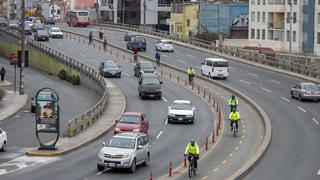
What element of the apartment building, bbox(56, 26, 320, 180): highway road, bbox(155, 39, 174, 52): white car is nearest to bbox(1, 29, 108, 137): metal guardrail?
bbox(56, 26, 320, 180): highway road

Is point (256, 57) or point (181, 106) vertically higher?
point (256, 57)

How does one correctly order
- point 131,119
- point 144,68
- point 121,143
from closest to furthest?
point 121,143 < point 131,119 < point 144,68

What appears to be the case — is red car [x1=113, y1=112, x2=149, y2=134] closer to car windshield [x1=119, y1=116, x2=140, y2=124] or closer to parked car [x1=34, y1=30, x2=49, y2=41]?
car windshield [x1=119, y1=116, x2=140, y2=124]

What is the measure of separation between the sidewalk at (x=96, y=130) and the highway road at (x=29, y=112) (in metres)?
1.50

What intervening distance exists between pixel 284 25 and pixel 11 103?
55.1 metres

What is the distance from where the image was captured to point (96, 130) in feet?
150

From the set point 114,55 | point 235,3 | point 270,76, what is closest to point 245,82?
point 270,76

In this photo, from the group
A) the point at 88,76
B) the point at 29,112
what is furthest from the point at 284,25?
the point at 29,112

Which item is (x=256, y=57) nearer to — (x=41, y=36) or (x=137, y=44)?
(x=137, y=44)

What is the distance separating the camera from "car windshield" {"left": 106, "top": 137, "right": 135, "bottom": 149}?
1286 inches

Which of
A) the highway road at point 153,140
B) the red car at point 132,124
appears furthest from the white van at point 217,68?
the red car at point 132,124

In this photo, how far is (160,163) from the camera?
35.4 meters

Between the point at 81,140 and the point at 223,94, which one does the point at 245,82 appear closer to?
the point at 223,94

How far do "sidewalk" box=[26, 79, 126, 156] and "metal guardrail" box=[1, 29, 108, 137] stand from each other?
0.37 meters
